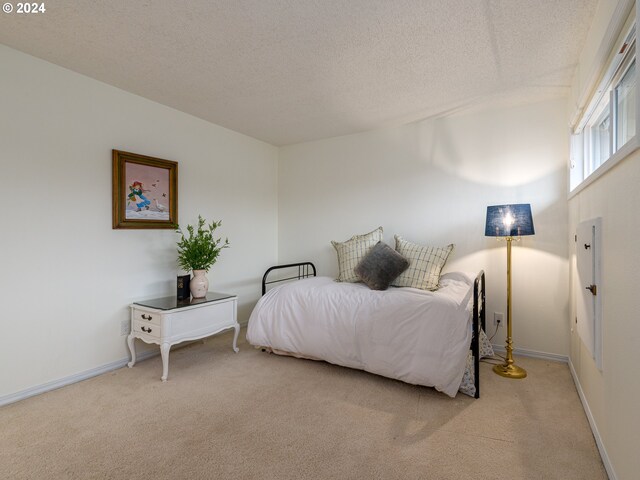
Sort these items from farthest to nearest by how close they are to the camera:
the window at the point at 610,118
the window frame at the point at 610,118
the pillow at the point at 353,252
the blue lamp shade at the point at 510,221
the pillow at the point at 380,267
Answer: the pillow at the point at 353,252 → the pillow at the point at 380,267 → the blue lamp shade at the point at 510,221 → the window at the point at 610,118 → the window frame at the point at 610,118

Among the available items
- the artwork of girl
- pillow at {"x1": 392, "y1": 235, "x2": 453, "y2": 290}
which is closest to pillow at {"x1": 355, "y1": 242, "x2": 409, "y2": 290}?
pillow at {"x1": 392, "y1": 235, "x2": 453, "y2": 290}

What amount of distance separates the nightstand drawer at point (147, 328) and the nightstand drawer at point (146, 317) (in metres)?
0.02

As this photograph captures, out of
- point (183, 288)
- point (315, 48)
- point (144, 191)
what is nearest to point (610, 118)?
point (315, 48)

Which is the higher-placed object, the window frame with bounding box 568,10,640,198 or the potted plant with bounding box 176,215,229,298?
the window frame with bounding box 568,10,640,198

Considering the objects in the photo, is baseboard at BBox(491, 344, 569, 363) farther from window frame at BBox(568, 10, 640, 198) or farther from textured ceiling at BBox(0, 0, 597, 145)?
textured ceiling at BBox(0, 0, 597, 145)

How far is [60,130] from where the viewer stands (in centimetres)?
247

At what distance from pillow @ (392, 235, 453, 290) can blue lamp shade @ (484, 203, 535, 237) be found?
520 mm

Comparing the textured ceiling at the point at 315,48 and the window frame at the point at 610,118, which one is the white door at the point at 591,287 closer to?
the window frame at the point at 610,118

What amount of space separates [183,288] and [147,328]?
1.42ft

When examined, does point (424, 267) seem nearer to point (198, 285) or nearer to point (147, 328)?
point (198, 285)

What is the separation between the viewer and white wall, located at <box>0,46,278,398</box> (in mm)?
2242

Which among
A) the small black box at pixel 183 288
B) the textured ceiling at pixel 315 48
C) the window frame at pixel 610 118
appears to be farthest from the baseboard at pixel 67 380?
the window frame at pixel 610 118

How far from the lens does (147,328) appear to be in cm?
268

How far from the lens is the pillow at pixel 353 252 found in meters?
3.47
